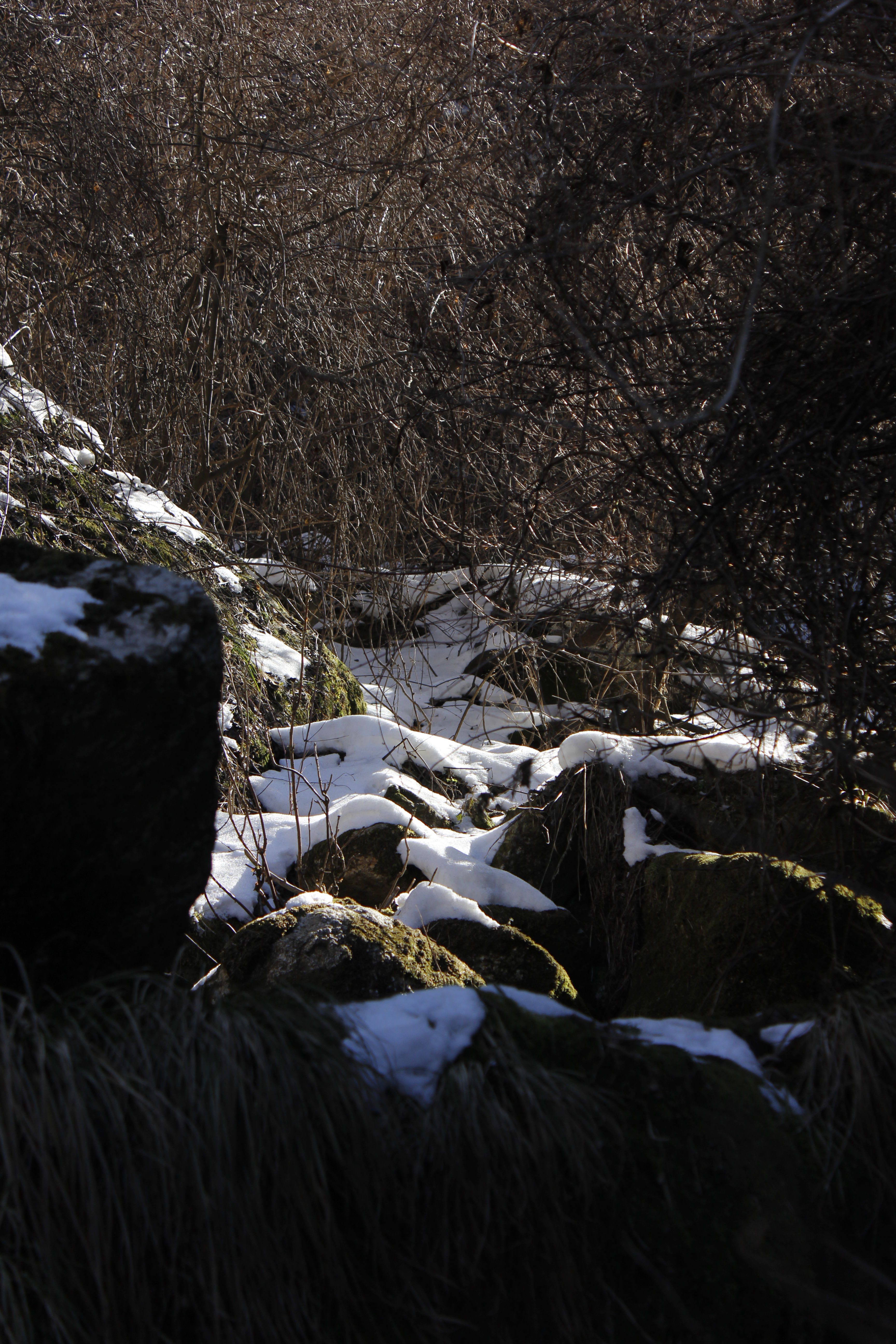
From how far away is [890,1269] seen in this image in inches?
78.5

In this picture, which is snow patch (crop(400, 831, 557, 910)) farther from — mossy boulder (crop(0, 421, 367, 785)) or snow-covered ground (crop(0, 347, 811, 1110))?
mossy boulder (crop(0, 421, 367, 785))

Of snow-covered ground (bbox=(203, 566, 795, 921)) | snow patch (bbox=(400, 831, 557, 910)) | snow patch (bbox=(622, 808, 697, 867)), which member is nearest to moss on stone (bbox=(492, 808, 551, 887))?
snow-covered ground (bbox=(203, 566, 795, 921))

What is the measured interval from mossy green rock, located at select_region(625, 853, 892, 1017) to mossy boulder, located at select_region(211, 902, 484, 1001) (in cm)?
94

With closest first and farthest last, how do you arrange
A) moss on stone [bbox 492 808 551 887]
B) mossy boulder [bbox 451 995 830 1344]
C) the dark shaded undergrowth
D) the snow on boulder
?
the dark shaded undergrowth, mossy boulder [bbox 451 995 830 1344], the snow on boulder, moss on stone [bbox 492 808 551 887]

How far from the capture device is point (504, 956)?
11.7 feet

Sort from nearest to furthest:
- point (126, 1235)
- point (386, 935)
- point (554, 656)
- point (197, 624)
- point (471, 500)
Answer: point (126, 1235)
point (197, 624)
point (386, 935)
point (471, 500)
point (554, 656)

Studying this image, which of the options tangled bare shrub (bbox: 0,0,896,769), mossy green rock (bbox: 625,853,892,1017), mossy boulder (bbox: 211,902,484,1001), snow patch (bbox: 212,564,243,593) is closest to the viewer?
mossy boulder (bbox: 211,902,484,1001)

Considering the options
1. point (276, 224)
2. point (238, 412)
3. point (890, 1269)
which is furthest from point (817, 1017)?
point (276, 224)

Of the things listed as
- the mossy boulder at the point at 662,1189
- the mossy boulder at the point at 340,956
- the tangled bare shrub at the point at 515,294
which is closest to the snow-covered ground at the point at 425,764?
the mossy boulder at the point at 662,1189

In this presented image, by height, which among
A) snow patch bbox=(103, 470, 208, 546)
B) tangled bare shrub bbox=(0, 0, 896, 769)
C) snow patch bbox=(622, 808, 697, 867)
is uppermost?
tangled bare shrub bbox=(0, 0, 896, 769)

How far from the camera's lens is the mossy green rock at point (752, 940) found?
11.4 feet

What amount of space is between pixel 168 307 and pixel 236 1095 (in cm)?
621

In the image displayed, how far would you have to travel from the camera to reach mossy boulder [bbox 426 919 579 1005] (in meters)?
3.54

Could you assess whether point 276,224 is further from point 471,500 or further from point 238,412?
point 471,500
